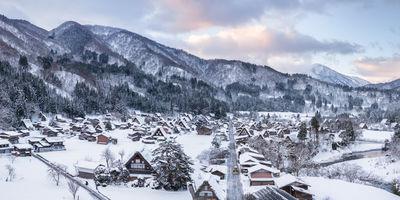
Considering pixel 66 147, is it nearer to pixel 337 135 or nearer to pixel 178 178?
pixel 178 178

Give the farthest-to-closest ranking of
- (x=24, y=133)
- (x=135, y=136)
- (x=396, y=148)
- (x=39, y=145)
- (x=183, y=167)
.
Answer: (x=135, y=136), (x=24, y=133), (x=39, y=145), (x=396, y=148), (x=183, y=167)

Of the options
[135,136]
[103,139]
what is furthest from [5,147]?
[135,136]

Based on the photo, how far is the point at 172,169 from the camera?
5047 cm

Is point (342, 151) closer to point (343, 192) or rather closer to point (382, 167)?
point (382, 167)

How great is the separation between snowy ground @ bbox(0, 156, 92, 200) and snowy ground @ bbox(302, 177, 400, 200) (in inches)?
1059

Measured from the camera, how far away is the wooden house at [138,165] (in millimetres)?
57250

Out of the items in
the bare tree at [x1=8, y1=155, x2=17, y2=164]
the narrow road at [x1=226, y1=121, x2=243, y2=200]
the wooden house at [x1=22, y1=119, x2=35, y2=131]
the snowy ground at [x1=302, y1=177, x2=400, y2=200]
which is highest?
the wooden house at [x1=22, y1=119, x2=35, y2=131]

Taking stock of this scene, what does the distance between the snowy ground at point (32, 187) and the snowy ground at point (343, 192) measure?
26904 mm

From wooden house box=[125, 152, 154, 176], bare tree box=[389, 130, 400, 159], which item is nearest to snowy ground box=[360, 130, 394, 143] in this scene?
bare tree box=[389, 130, 400, 159]

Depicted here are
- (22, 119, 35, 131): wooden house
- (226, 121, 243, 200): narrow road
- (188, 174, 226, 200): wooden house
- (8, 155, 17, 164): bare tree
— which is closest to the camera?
(188, 174, 226, 200): wooden house

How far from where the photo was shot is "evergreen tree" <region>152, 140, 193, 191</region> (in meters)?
50.4

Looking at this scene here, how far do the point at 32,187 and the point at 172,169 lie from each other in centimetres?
1664

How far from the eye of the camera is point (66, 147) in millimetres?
85188

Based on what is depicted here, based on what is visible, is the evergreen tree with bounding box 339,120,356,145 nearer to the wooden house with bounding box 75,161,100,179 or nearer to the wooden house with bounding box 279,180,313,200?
the wooden house with bounding box 279,180,313,200
